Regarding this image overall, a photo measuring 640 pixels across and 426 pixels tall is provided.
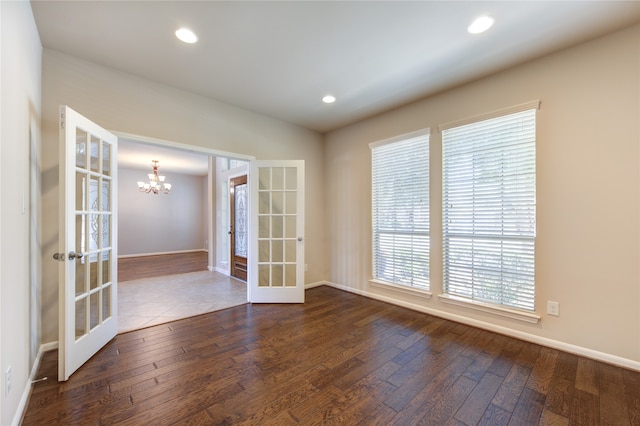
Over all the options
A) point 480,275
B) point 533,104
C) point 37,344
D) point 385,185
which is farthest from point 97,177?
point 533,104

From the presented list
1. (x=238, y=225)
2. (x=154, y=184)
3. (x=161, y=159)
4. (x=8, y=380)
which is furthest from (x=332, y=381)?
(x=154, y=184)

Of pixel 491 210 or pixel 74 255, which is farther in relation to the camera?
pixel 491 210

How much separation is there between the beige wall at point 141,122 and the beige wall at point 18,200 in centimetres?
16

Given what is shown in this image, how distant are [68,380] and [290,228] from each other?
2634 mm

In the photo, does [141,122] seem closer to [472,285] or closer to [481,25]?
[481,25]

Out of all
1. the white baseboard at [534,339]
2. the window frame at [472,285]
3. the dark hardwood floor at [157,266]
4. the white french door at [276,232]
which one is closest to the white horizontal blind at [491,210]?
the window frame at [472,285]

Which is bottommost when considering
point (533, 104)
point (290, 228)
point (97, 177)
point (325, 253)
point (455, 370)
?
point (455, 370)

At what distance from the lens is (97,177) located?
7.98 ft

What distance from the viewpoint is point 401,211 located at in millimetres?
3629

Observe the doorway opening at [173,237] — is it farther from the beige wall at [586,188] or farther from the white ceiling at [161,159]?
the beige wall at [586,188]

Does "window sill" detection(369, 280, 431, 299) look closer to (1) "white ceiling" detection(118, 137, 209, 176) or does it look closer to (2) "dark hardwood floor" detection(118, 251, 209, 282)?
(1) "white ceiling" detection(118, 137, 209, 176)

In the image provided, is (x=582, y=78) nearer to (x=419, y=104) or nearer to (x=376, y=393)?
(x=419, y=104)

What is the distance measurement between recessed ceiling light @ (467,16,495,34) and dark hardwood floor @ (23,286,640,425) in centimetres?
276

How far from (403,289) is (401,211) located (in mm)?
1068
